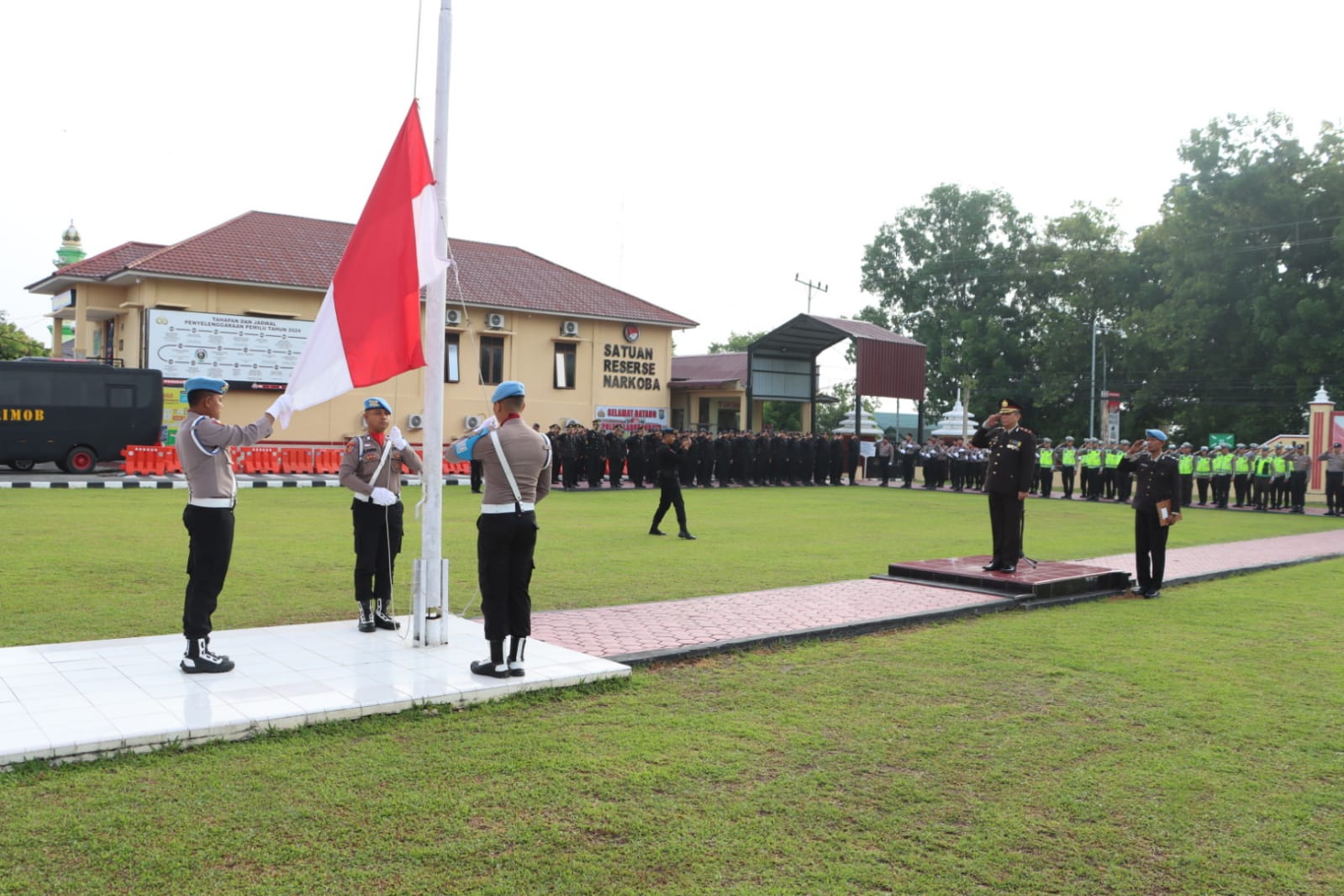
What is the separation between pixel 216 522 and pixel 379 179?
8.64ft

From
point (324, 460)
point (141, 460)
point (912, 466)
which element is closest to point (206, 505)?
point (141, 460)

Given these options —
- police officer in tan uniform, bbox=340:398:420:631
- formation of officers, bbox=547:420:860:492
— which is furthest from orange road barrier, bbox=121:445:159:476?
police officer in tan uniform, bbox=340:398:420:631

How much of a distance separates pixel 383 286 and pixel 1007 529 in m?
7.03

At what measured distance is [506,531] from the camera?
6516 millimetres

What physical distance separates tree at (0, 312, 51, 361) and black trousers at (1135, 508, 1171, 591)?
2117 inches

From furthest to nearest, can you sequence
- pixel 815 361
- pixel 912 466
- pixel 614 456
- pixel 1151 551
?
pixel 815 361 < pixel 912 466 < pixel 614 456 < pixel 1151 551

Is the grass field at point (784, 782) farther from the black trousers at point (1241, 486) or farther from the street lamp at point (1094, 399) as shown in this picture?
the street lamp at point (1094, 399)

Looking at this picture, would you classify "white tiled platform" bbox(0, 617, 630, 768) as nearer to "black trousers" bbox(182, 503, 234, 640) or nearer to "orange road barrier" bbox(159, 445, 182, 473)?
"black trousers" bbox(182, 503, 234, 640)

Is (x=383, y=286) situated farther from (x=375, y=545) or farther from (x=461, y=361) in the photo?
(x=461, y=361)

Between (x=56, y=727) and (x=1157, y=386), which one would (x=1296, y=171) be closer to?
(x=1157, y=386)

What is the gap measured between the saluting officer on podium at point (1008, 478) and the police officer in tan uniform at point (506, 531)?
5.99 m

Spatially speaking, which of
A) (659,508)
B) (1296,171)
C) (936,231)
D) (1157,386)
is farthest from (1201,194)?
(659,508)

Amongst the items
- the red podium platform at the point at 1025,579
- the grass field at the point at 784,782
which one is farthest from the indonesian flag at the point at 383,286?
the red podium platform at the point at 1025,579

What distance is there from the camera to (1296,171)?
132ft
